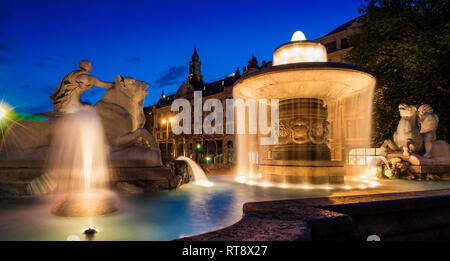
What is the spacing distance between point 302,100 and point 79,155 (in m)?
5.96

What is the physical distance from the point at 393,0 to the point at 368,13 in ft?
3.75

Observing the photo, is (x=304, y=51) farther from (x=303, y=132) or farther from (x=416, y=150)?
(x=416, y=150)

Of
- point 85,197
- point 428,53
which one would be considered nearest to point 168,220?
point 85,197

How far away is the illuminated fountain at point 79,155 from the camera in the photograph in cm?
467

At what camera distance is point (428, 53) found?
11.2 metres

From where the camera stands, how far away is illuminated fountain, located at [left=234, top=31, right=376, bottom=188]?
682 centimetres

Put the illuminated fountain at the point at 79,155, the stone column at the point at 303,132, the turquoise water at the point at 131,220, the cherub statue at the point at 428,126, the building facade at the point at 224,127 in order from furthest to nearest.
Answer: the building facade at the point at 224,127 → the cherub statue at the point at 428,126 → the stone column at the point at 303,132 → the illuminated fountain at the point at 79,155 → the turquoise water at the point at 131,220

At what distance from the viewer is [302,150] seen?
7.75 m

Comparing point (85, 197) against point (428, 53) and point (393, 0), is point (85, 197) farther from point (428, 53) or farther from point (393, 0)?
point (393, 0)

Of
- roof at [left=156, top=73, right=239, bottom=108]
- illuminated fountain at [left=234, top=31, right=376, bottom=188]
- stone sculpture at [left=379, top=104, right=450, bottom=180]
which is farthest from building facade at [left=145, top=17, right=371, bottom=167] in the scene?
illuminated fountain at [left=234, top=31, right=376, bottom=188]

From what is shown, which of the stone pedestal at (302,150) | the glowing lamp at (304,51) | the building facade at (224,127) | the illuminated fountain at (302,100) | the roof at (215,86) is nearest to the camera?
the illuminated fountain at (302,100)

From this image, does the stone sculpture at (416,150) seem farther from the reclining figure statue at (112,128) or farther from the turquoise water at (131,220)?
the reclining figure statue at (112,128)

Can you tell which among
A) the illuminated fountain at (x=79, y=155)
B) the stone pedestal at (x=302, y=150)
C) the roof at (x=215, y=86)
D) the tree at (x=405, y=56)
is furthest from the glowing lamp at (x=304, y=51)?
the roof at (x=215, y=86)

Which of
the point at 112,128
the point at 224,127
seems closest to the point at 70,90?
the point at 112,128
